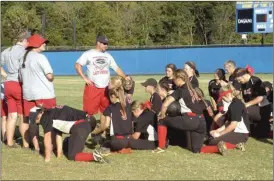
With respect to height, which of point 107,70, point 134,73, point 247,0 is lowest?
point 134,73

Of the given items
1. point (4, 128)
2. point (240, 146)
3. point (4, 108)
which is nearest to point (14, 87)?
point (4, 108)

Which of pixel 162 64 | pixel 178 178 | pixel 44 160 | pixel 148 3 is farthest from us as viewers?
pixel 148 3

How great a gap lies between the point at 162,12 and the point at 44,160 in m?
47.6

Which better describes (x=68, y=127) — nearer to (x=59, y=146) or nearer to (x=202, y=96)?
(x=59, y=146)

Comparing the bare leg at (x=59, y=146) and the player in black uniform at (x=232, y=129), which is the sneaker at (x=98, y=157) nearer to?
the bare leg at (x=59, y=146)

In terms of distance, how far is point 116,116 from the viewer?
7949 millimetres

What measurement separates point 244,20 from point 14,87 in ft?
76.2

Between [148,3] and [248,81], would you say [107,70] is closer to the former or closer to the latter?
[248,81]

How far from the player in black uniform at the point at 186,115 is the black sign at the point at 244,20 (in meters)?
22.6

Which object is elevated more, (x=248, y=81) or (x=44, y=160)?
(x=248, y=81)

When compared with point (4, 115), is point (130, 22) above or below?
above

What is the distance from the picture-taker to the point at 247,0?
98.2 ft

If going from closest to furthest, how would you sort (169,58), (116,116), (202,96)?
(116,116), (202,96), (169,58)

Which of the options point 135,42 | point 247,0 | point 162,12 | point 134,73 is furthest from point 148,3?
point 247,0
